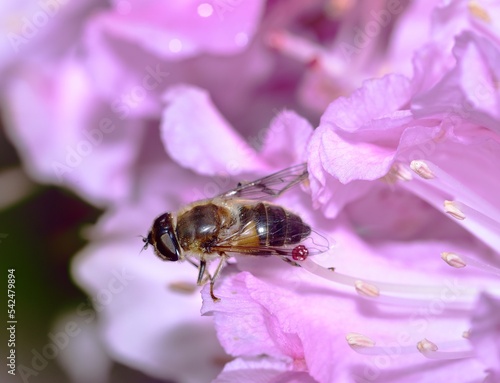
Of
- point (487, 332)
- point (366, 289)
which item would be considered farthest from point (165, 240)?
point (487, 332)

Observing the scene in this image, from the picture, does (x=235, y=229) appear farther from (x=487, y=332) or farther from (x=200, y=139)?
(x=487, y=332)

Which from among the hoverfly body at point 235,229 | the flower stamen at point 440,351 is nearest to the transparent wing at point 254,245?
the hoverfly body at point 235,229

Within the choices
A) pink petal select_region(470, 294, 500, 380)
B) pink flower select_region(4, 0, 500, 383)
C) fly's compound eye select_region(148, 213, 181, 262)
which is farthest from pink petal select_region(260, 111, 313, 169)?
pink petal select_region(470, 294, 500, 380)

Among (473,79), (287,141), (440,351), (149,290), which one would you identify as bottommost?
(149,290)

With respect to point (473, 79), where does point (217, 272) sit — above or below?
below

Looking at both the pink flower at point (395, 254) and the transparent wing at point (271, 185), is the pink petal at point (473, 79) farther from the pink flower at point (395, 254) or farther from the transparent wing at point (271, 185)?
the transparent wing at point (271, 185)

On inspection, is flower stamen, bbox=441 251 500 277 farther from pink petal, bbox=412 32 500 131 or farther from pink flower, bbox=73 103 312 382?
pink flower, bbox=73 103 312 382
